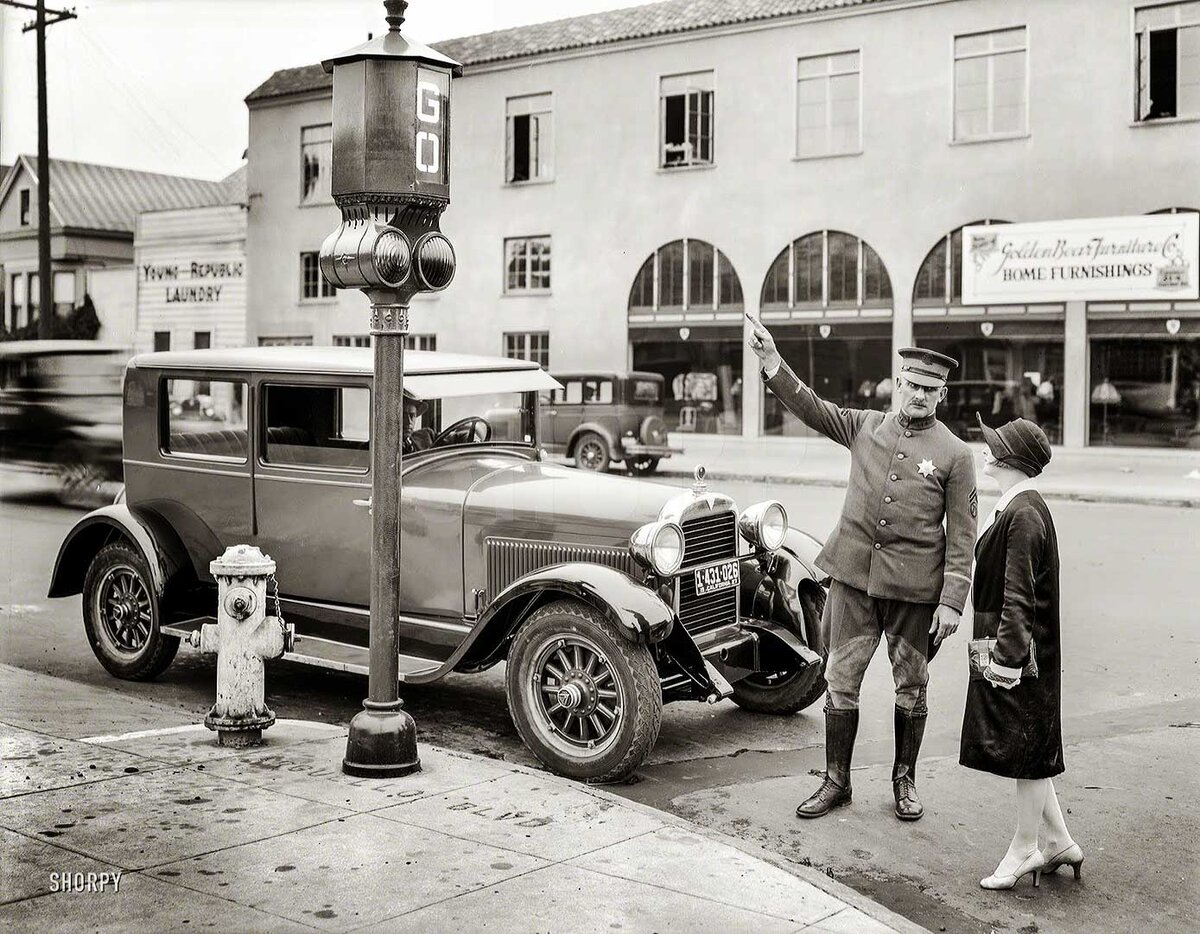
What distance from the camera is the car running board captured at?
19.9 ft

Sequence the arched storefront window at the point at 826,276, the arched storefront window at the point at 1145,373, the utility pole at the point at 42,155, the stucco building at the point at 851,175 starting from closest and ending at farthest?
the utility pole at the point at 42,155, the arched storefront window at the point at 826,276, the stucco building at the point at 851,175, the arched storefront window at the point at 1145,373

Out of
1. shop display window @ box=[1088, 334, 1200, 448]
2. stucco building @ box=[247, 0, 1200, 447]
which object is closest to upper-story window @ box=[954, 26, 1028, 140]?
stucco building @ box=[247, 0, 1200, 447]

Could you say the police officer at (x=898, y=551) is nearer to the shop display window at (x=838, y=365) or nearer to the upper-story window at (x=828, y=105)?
the shop display window at (x=838, y=365)

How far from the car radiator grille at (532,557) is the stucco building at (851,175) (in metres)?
10.8

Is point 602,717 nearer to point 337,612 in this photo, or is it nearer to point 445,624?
point 445,624

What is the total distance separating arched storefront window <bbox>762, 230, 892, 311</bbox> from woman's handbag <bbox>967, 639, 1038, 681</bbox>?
12823mm

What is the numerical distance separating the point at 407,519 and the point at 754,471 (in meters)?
10.5

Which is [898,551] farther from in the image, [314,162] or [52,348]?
[314,162]

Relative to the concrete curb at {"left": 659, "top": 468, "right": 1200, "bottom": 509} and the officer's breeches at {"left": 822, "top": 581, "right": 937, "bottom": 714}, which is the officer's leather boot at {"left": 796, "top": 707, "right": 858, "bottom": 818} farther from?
the concrete curb at {"left": 659, "top": 468, "right": 1200, "bottom": 509}

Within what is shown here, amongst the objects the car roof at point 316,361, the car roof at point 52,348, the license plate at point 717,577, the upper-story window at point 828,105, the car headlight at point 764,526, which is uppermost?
the upper-story window at point 828,105

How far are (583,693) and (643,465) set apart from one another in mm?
13879

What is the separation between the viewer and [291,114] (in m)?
9.01

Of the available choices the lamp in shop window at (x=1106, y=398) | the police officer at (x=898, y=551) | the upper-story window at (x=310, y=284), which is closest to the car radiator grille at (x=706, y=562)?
the police officer at (x=898, y=551)

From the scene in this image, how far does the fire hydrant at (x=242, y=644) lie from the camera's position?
5570 mm
